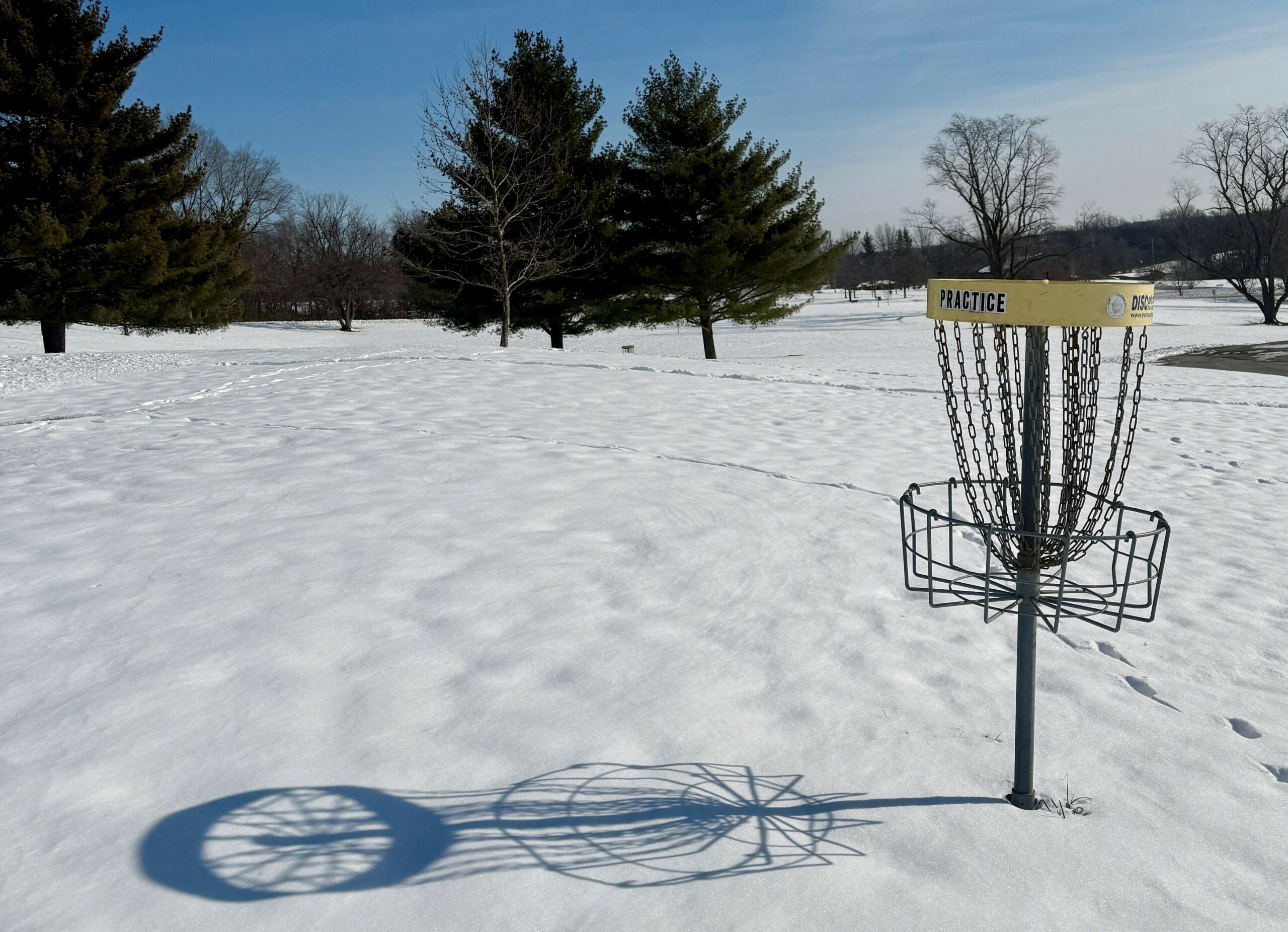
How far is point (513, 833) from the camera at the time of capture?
8.29 ft

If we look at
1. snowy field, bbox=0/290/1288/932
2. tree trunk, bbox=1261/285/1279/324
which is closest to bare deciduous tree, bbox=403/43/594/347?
snowy field, bbox=0/290/1288/932

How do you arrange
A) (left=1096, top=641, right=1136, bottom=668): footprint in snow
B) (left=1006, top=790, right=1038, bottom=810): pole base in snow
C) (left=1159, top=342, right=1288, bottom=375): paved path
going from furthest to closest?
1. (left=1159, top=342, right=1288, bottom=375): paved path
2. (left=1096, top=641, right=1136, bottom=668): footprint in snow
3. (left=1006, top=790, right=1038, bottom=810): pole base in snow

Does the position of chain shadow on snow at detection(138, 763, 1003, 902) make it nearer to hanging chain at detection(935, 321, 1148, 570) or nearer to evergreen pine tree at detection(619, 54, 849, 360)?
hanging chain at detection(935, 321, 1148, 570)

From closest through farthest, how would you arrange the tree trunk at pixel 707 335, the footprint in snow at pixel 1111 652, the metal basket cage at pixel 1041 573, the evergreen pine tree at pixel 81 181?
the metal basket cage at pixel 1041 573 → the footprint in snow at pixel 1111 652 → the evergreen pine tree at pixel 81 181 → the tree trunk at pixel 707 335

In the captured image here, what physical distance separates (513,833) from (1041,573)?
1825 mm

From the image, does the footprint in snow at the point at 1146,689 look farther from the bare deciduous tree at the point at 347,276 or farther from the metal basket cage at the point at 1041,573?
the bare deciduous tree at the point at 347,276

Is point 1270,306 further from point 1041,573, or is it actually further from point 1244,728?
point 1041,573

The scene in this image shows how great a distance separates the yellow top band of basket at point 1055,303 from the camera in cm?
208

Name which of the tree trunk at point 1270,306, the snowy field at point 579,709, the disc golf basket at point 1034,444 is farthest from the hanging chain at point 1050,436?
the tree trunk at point 1270,306

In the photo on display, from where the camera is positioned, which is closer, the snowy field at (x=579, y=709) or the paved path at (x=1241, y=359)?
the snowy field at (x=579, y=709)

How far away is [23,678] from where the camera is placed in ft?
10.8

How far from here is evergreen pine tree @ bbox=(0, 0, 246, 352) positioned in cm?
1948

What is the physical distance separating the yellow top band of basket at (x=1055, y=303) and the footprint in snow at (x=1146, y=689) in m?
2.01

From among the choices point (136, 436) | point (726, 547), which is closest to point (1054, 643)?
point (726, 547)
